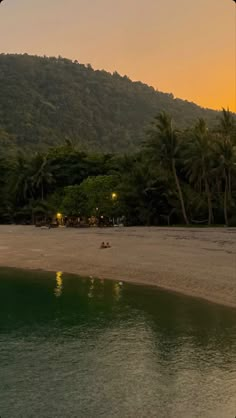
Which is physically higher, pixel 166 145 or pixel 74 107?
pixel 74 107

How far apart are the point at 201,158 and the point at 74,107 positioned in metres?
102

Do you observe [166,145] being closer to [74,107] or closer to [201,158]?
[201,158]

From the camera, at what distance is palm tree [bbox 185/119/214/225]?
162ft

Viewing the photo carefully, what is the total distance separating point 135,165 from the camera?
58.6 meters

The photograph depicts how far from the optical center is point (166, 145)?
5259 centimetres

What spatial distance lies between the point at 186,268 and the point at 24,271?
34.7 feet

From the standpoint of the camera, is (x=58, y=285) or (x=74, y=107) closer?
(x=58, y=285)

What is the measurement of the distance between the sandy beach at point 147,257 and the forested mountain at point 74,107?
65.1 m

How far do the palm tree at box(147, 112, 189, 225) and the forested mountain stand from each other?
53984mm

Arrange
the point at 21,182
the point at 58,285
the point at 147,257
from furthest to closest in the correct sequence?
the point at 21,182, the point at 147,257, the point at 58,285

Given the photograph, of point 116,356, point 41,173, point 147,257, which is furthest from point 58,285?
point 41,173

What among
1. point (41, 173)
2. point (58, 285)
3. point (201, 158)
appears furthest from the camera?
point (41, 173)

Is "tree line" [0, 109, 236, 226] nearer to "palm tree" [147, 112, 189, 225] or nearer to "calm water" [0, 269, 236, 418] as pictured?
"palm tree" [147, 112, 189, 225]

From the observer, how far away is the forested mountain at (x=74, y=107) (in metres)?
122
